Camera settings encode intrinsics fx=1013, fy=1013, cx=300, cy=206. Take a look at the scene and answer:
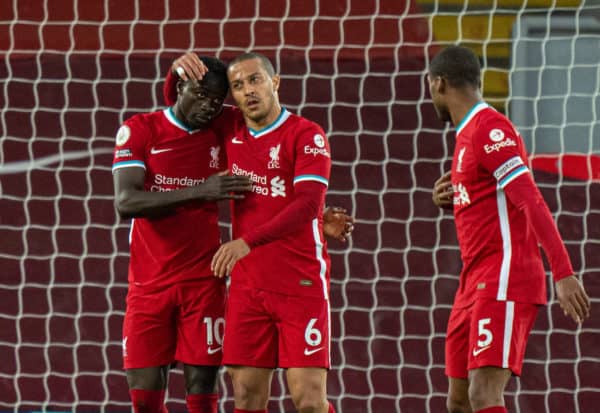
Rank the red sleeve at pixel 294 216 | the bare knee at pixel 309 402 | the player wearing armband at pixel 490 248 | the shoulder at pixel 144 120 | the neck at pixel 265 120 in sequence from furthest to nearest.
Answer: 1. the shoulder at pixel 144 120
2. the neck at pixel 265 120
3. the bare knee at pixel 309 402
4. the red sleeve at pixel 294 216
5. the player wearing armband at pixel 490 248

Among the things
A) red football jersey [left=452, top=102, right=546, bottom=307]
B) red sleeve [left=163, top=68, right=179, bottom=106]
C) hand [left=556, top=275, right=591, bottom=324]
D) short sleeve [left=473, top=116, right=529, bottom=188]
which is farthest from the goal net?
hand [left=556, top=275, right=591, bottom=324]

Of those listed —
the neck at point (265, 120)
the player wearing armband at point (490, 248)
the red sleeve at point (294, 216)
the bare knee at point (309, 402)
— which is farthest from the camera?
the neck at point (265, 120)

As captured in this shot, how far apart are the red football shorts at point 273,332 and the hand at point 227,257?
0.23 m

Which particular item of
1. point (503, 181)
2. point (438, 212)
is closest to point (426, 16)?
point (438, 212)

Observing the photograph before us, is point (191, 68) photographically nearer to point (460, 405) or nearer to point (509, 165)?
point (509, 165)

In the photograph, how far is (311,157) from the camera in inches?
118

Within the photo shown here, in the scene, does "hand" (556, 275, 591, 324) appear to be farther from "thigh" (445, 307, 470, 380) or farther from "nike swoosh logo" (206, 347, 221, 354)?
"nike swoosh logo" (206, 347, 221, 354)

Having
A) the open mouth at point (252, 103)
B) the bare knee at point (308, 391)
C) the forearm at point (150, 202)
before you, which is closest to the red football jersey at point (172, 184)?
the forearm at point (150, 202)

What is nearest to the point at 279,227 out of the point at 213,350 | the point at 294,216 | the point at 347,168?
the point at 294,216

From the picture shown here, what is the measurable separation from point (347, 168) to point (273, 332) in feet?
6.74

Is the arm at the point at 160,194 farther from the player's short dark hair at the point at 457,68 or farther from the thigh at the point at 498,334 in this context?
the thigh at the point at 498,334

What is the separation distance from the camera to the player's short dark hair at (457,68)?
296cm

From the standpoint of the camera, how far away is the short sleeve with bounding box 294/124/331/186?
2979mm

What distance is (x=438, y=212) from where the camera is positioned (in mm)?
4898
